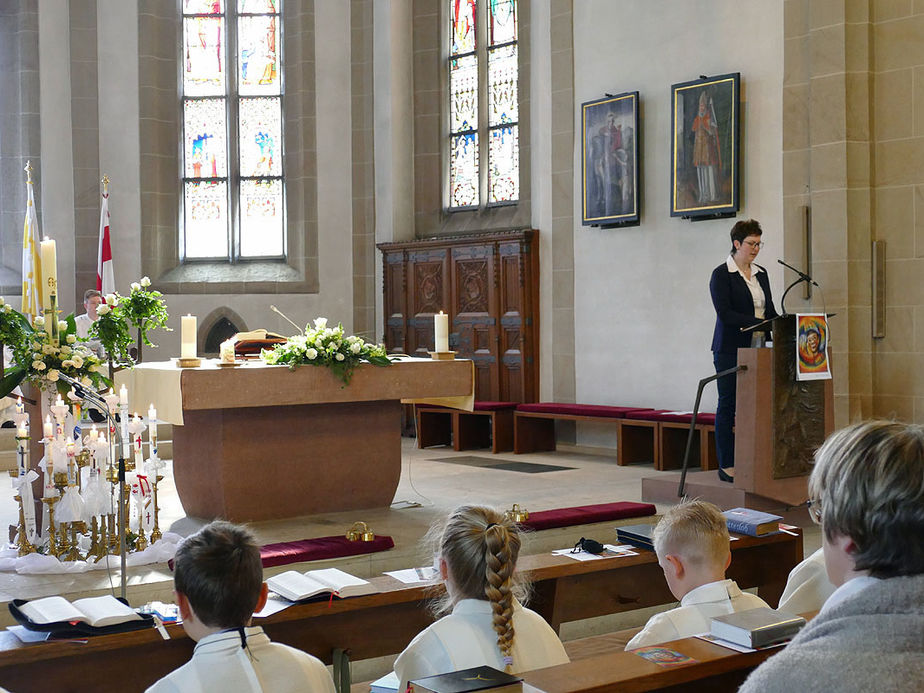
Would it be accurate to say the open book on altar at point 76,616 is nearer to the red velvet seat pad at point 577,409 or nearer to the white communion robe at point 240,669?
the white communion robe at point 240,669

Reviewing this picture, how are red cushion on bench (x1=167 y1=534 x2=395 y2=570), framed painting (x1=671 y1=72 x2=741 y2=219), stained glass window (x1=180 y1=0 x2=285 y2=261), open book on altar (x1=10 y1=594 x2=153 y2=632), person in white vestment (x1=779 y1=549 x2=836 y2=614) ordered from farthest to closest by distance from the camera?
stained glass window (x1=180 y1=0 x2=285 y2=261) → framed painting (x1=671 y1=72 x2=741 y2=219) → red cushion on bench (x1=167 y1=534 x2=395 y2=570) → person in white vestment (x1=779 y1=549 x2=836 y2=614) → open book on altar (x1=10 y1=594 x2=153 y2=632)

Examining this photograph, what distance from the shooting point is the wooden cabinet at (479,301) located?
1062 centimetres

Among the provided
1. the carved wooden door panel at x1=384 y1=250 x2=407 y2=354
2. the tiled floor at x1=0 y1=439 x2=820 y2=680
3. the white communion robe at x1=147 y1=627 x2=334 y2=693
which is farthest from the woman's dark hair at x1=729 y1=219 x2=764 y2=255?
the carved wooden door panel at x1=384 y1=250 x2=407 y2=354

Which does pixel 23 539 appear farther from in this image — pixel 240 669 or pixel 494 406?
pixel 494 406

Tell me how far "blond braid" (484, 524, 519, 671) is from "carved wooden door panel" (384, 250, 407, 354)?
903cm

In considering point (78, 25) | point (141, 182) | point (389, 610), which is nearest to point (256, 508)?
point (389, 610)

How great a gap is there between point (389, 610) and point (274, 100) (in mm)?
9776

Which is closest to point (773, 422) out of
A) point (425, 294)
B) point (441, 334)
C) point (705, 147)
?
point (441, 334)

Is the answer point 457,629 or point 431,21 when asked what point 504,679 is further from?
point 431,21

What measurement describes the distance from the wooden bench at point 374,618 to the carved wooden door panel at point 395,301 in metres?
7.40

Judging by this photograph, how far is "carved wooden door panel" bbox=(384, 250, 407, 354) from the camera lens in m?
11.7

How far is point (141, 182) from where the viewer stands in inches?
470

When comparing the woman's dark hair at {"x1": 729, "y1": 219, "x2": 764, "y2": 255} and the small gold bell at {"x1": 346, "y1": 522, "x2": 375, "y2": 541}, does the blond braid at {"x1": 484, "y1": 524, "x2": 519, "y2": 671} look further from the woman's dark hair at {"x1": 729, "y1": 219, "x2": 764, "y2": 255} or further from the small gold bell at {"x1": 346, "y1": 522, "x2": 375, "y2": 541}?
the woman's dark hair at {"x1": 729, "y1": 219, "x2": 764, "y2": 255}

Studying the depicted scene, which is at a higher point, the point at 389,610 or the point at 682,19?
the point at 682,19
